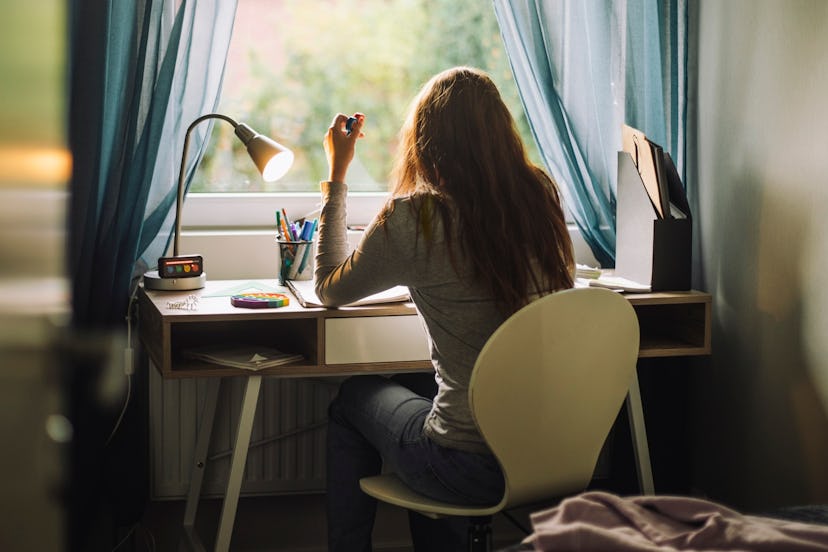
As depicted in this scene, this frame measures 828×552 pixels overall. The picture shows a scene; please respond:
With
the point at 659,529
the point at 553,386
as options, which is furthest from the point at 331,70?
the point at 659,529

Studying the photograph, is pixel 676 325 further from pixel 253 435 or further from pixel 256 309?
pixel 253 435

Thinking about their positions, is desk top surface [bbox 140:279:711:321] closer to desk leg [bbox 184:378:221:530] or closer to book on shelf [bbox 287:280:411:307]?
book on shelf [bbox 287:280:411:307]

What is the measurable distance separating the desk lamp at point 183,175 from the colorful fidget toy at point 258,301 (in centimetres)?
20

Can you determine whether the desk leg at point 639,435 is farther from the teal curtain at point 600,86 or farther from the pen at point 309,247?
the pen at point 309,247

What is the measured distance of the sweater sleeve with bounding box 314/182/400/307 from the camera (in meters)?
1.61

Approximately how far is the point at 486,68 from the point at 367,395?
1.13 m

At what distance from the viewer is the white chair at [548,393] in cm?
144

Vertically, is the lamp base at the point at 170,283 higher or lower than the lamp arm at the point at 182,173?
lower

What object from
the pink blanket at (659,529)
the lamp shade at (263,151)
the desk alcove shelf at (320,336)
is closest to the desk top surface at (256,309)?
the desk alcove shelf at (320,336)

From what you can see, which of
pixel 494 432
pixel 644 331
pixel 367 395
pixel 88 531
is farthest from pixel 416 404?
pixel 88 531

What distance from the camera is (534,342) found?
1450 mm

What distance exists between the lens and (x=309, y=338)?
1.92 m

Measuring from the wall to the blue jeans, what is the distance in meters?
0.78

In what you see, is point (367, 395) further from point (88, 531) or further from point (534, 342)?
point (88, 531)
